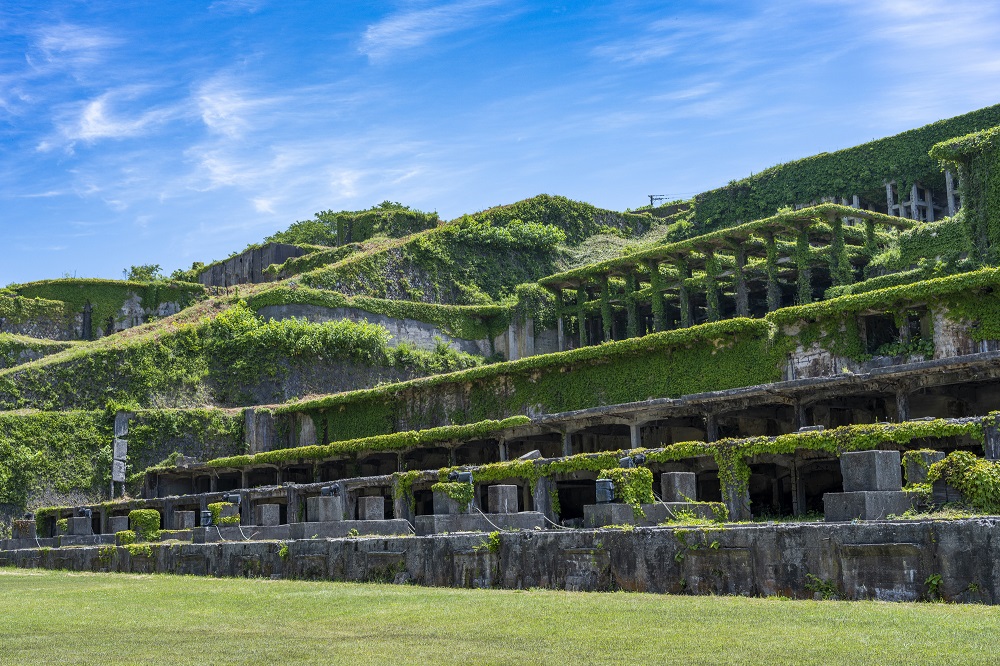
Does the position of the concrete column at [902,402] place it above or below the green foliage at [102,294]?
below

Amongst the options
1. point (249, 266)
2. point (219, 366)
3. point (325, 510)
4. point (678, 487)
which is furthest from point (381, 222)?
point (678, 487)

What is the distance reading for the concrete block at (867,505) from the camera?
18.8 metres

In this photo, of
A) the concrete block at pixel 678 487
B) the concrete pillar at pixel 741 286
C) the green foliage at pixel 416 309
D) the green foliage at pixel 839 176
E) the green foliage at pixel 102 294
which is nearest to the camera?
the concrete block at pixel 678 487

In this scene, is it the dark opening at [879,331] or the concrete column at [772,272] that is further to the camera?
the concrete column at [772,272]

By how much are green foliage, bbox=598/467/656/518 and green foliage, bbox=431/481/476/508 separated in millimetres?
4940

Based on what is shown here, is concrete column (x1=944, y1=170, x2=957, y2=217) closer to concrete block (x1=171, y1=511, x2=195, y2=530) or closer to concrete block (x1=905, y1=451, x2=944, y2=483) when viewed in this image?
concrete block (x1=171, y1=511, x2=195, y2=530)

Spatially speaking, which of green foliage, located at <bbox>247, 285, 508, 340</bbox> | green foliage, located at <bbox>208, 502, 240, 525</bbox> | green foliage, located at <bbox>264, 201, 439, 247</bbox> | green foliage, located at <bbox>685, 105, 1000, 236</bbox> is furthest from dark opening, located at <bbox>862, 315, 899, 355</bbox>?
green foliage, located at <bbox>264, 201, 439, 247</bbox>

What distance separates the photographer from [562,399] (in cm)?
4791

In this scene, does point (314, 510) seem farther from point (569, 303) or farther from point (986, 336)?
point (569, 303)

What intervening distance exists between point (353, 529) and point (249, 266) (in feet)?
196

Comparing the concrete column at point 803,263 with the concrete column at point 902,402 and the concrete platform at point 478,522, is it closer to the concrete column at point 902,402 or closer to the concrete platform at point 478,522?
the concrete column at point 902,402

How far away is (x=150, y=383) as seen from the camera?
59188 millimetres

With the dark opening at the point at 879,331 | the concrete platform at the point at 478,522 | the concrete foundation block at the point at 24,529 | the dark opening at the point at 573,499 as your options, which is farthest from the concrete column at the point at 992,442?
the concrete foundation block at the point at 24,529

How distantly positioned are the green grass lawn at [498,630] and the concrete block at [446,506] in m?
6.92
